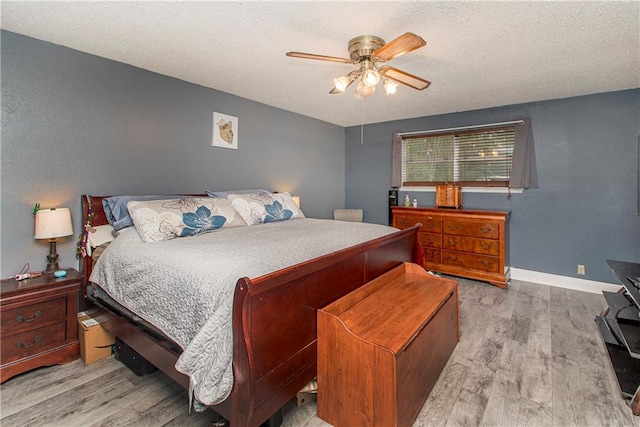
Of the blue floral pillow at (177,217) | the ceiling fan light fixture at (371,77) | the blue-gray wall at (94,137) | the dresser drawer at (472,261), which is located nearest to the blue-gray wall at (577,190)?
the dresser drawer at (472,261)

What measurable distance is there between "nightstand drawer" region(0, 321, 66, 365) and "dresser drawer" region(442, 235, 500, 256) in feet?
13.0

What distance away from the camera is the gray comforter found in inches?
50.3

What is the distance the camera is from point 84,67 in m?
2.44

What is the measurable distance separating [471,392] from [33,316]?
2779 mm

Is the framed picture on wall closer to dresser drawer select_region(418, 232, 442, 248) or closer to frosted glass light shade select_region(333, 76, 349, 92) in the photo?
frosted glass light shade select_region(333, 76, 349, 92)

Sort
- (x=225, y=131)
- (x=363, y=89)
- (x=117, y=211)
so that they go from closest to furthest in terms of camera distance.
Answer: (x=363, y=89) < (x=117, y=211) < (x=225, y=131)

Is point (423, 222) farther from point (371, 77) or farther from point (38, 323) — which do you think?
point (38, 323)

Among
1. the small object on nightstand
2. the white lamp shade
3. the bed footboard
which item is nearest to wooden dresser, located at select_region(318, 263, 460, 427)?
the bed footboard

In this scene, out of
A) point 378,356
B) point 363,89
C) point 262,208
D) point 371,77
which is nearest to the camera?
point 378,356

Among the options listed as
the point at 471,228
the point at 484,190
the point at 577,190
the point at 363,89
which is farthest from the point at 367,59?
the point at 577,190

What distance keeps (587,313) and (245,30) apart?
380cm

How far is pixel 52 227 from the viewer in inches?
83.4

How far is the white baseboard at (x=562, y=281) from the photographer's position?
3.38 m

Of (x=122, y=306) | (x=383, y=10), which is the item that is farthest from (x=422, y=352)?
(x=383, y=10)
